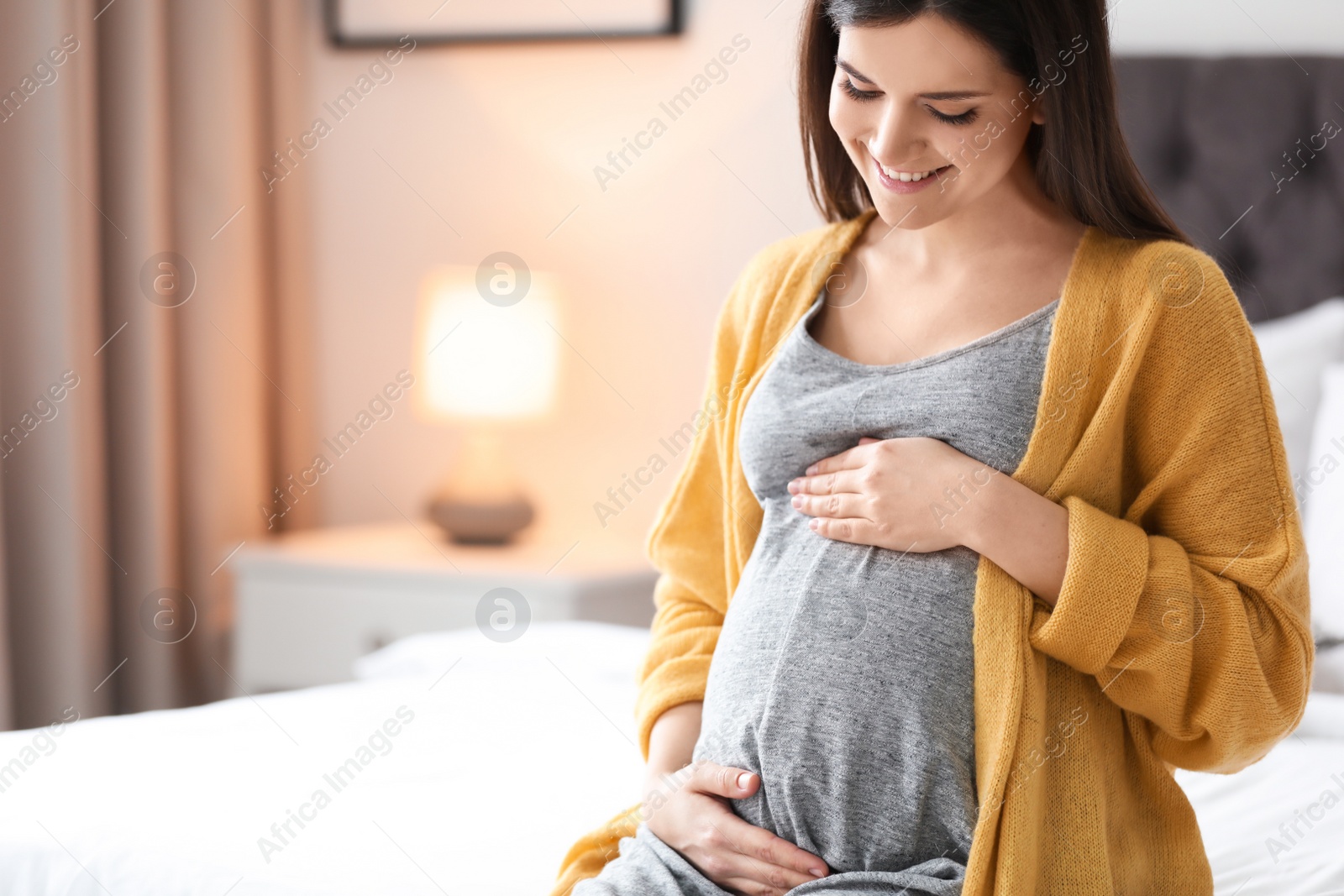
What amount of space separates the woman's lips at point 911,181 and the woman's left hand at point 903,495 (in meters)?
0.19

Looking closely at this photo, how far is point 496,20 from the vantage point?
2.82 m

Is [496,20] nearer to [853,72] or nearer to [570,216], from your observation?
[570,216]

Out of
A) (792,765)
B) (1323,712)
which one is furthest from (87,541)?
(1323,712)

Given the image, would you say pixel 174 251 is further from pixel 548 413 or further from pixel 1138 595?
pixel 1138 595

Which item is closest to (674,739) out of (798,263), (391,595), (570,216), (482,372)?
(798,263)

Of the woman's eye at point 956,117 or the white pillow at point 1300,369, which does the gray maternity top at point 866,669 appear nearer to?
the woman's eye at point 956,117

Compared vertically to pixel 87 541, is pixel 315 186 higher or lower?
higher

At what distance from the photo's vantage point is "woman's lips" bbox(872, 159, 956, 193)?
0.98 m

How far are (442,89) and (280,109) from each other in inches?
16.3

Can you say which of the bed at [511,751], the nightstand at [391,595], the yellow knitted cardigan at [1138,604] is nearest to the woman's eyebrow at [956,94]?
the yellow knitted cardigan at [1138,604]

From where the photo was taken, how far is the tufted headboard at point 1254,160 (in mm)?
2057

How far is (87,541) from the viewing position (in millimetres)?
2506

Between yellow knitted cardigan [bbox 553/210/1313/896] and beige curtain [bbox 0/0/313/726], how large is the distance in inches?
72.6

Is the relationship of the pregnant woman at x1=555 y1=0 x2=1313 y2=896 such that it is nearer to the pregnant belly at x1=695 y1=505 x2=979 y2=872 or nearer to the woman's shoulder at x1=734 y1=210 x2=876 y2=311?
the pregnant belly at x1=695 y1=505 x2=979 y2=872
